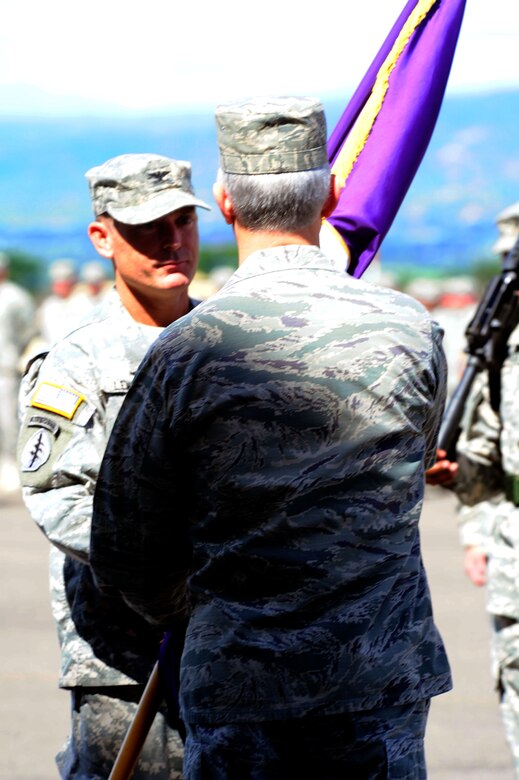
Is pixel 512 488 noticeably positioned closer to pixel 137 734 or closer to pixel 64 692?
pixel 137 734

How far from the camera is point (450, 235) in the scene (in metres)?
25.8

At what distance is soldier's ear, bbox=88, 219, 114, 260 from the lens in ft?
12.3

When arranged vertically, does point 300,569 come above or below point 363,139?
A: below

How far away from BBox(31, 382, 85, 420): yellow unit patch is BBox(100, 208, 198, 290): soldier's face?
1.33 feet

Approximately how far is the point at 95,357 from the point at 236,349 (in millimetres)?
1058

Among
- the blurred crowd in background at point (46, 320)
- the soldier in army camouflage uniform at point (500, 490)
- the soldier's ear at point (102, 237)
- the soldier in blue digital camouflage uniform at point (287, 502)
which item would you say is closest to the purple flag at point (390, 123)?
the soldier's ear at point (102, 237)

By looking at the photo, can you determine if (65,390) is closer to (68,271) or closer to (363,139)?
(363,139)

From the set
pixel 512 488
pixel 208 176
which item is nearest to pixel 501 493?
pixel 512 488

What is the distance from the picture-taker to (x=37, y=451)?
11.0 ft

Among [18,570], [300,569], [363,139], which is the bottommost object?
[18,570]

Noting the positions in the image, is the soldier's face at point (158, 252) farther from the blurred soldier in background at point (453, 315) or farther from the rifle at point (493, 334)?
the blurred soldier in background at point (453, 315)

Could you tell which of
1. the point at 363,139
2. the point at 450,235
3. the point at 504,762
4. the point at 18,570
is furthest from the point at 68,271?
the point at 363,139

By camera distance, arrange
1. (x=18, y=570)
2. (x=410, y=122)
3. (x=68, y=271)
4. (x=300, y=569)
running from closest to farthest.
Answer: (x=300, y=569)
(x=410, y=122)
(x=18, y=570)
(x=68, y=271)

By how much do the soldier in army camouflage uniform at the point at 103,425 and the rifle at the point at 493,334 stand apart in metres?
1.51
